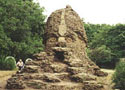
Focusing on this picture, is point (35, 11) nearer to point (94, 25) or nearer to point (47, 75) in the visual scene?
point (47, 75)

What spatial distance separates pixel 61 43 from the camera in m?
15.3

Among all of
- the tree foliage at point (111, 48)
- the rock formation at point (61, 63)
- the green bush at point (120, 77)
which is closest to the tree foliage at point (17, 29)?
the tree foliage at point (111, 48)

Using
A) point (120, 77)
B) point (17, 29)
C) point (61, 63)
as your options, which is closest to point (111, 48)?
point (17, 29)

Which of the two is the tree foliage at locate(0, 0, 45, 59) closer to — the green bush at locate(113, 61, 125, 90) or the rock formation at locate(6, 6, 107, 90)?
the rock formation at locate(6, 6, 107, 90)

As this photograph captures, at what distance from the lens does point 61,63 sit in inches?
584

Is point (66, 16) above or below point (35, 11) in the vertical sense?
below

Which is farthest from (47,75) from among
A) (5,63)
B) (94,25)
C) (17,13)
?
(94,25)

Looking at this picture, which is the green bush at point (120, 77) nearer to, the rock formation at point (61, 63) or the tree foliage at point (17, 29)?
the rock formation at point (61, 63)

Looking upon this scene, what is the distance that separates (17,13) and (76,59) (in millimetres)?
14698

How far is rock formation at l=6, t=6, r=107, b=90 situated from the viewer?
1304cm

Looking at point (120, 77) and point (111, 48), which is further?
point (111, 48)

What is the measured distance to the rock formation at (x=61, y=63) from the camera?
1304 cm

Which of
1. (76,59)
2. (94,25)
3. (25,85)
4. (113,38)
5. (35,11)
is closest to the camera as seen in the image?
(25,85)

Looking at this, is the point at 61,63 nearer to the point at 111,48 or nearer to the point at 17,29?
the point at 17,29
